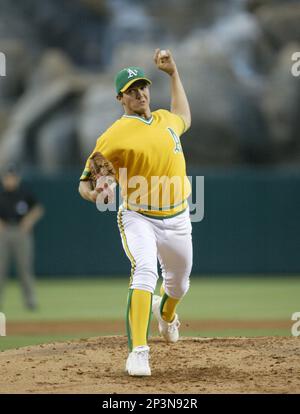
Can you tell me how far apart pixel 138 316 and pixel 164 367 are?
0.52m

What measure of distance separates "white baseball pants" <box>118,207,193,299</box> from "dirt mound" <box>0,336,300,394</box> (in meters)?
0.56

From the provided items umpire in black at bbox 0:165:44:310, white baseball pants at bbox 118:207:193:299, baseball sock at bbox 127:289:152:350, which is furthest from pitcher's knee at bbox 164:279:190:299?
umpire in black at bbox 0:165:44:310

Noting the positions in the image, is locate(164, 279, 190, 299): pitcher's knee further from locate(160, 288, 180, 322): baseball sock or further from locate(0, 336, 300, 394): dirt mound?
locate(0, 336, 300, 394): dirt mound

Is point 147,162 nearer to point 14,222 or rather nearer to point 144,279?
point 144,279

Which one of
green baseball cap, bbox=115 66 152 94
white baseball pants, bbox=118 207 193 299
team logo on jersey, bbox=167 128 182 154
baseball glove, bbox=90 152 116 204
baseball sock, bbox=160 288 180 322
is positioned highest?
green baseball cap, bbox=115 66 152 94

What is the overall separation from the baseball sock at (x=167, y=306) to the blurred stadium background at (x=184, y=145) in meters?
1.80

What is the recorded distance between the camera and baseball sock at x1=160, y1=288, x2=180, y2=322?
6.54 m

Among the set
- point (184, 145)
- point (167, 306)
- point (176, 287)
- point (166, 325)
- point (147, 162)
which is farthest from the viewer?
point (184, 145)

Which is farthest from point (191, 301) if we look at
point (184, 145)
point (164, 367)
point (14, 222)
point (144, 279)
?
point (184, 145)

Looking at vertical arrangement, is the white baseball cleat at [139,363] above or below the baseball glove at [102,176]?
below

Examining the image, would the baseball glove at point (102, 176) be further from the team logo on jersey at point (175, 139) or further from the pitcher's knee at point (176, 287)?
the pitcher's knee at point (176, 287)

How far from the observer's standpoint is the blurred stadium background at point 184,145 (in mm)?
11641

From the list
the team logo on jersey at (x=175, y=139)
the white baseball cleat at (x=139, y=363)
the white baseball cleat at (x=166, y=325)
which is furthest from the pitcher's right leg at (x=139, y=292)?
the white baseball cleat at (x=166, y=325)

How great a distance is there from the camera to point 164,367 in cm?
592
